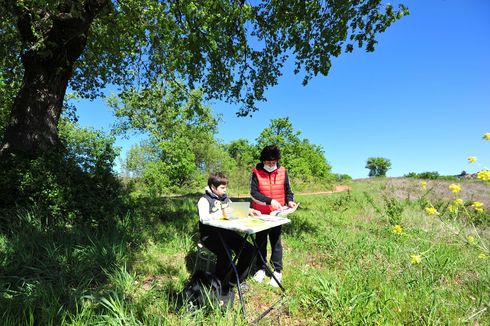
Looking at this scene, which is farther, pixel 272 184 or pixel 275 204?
pixel 272 184

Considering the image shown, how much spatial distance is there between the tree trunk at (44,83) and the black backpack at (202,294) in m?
4.40

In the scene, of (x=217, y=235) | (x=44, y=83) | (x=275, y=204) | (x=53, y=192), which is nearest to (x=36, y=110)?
(x=44, y=83)

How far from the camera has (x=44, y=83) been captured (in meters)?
5.78

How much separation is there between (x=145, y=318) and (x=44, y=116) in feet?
16.8

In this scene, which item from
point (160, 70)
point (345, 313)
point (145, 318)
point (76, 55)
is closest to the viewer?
point (145, 318)

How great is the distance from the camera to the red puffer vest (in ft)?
12.7

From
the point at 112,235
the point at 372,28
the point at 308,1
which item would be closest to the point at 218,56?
the point at 308,1

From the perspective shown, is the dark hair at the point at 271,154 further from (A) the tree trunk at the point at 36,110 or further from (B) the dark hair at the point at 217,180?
(A) the tree trunk at the point at 36,110

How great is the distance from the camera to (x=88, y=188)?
548cm

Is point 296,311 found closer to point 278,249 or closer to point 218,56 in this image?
point 278,249

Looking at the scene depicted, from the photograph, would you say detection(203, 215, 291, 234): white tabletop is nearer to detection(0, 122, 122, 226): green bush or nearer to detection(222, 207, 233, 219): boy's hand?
detection(222, 207, 233, 219): boy's hand

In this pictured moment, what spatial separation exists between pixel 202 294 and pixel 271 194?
64.3 inches

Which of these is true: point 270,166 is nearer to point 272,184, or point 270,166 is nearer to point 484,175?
point 272,184

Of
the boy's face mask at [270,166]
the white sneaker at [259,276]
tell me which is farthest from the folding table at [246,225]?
the boy's face mask at [270,166]
